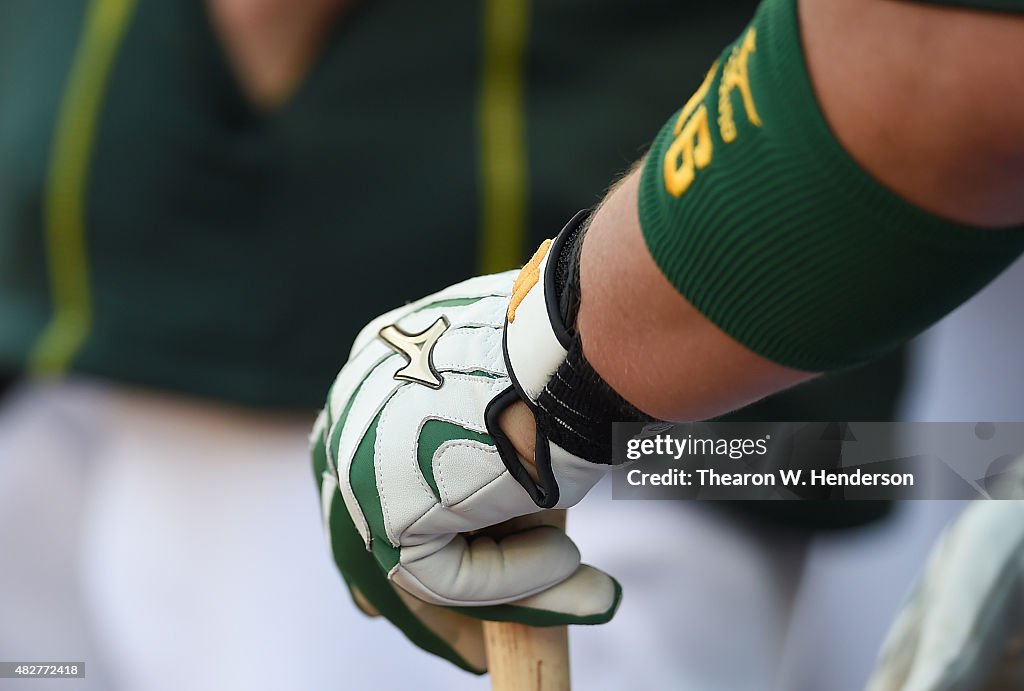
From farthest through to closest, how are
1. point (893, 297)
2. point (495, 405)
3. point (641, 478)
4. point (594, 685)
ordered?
1. point (594, 685)
2. point (641, 478)
3. point (495, 405)
4. point (893, 297)

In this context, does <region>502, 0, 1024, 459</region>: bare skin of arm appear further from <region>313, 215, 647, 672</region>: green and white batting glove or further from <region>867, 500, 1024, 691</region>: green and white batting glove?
<region>867, 500, 1024, 691</region>: green and white batting glove

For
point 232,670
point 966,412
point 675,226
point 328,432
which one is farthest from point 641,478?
point 966,412

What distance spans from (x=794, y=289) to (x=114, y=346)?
36.8 inches

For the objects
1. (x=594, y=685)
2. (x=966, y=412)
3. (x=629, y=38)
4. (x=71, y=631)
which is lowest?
(x=594, y=685)

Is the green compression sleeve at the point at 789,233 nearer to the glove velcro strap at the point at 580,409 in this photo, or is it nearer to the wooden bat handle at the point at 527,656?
the glove velcro strap at the point at 580,409

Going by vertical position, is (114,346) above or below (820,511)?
above

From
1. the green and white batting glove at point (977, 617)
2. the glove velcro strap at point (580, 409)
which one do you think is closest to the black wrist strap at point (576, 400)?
the glove velcro strap at point (580, 409)

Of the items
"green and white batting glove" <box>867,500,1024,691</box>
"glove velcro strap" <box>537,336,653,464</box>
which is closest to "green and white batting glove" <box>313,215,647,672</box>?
"glove velcro strap" <box>537,336,653,464</box>

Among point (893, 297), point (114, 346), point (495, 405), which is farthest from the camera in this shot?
point (114, 346)

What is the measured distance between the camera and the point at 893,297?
0.45 metres

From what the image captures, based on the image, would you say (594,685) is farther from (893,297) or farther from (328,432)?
(893,297)
